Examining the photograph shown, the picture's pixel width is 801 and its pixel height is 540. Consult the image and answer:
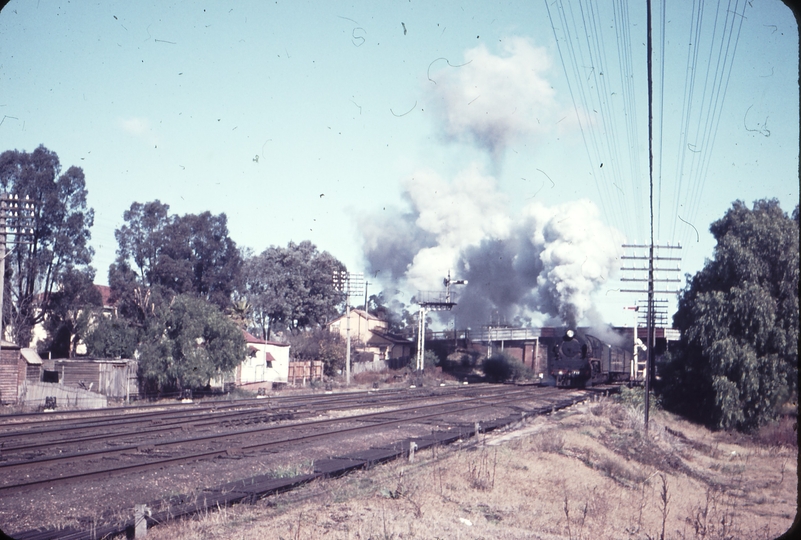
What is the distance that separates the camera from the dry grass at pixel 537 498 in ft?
26.4

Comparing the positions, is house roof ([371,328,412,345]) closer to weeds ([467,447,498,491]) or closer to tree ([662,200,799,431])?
tree ([662,200,799,431])

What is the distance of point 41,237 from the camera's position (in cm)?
4447

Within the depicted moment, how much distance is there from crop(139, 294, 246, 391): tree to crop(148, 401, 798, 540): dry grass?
→ 59.6 ft

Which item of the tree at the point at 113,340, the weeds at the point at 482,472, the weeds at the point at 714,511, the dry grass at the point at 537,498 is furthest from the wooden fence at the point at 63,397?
the weeds at the point at 714,511

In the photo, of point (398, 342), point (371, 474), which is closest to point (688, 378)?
point (371, 474)

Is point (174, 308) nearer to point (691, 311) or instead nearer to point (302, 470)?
point (302, 470)

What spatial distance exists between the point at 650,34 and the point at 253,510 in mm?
9821

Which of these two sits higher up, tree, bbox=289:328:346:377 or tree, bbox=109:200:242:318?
tree, bbox=109:200:242:318

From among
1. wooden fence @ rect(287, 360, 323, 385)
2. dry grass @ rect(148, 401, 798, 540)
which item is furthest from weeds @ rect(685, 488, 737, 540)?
wooden fence @ rect(287, 360, 323, 385)

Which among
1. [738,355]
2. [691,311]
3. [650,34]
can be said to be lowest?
[738,355]

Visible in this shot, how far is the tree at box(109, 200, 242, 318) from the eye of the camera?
53281mm

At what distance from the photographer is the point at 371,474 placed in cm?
1159

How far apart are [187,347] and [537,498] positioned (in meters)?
25.0

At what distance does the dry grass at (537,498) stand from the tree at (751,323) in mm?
5177
